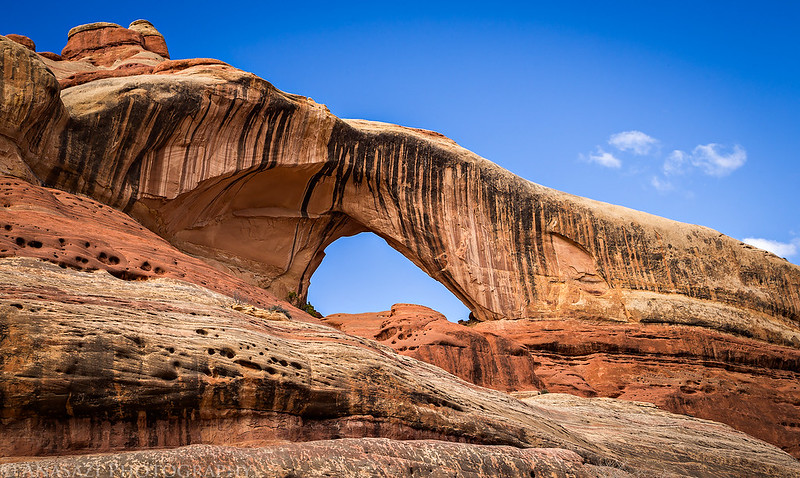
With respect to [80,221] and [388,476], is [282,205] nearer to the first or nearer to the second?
[80,221]

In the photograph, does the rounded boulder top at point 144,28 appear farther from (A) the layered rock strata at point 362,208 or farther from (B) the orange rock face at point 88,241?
(B) the orange rock face at point 88,241

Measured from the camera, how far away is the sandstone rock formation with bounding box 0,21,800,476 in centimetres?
1037

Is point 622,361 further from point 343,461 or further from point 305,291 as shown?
point 343,461

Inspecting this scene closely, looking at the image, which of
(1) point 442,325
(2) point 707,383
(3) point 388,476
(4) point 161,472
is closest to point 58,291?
(4) point 161,472

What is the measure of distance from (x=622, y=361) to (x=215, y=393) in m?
21.4

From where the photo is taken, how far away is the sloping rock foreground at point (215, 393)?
9312 millimetres

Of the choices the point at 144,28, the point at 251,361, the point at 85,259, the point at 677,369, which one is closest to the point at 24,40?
the point at 144,28

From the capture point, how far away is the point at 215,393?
34.9ft

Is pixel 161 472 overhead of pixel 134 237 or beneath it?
beneath

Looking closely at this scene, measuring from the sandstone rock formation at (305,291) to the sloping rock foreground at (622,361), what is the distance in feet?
0.40

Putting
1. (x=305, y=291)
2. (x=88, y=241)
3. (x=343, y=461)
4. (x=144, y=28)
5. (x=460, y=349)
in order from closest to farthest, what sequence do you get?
(x=343, y=461) < (x=88, y=241) < (x=460, y=349) < (x=305, y=291) < (x=144, y=28)

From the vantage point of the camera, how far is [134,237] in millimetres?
18812

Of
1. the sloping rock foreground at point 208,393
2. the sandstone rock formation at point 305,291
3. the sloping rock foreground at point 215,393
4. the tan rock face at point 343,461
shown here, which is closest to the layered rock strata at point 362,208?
the sandstone rock formation at point 305,291

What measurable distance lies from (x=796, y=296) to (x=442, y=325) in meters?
20.4
